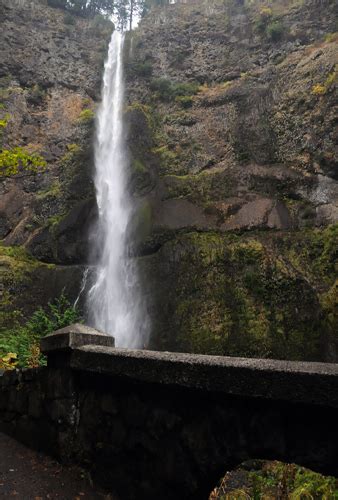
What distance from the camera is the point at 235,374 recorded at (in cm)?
238

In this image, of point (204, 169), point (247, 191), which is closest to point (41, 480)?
point (247, 191)

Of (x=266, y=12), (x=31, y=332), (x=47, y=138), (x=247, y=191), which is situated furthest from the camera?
(x=266, y=12)

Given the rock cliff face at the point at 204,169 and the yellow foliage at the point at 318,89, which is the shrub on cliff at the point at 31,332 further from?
the yellow foliage at the point at 318,89

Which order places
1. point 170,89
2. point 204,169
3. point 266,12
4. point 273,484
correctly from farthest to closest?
point 266,12 → point 170,89 → point 204,169 → point 273,484

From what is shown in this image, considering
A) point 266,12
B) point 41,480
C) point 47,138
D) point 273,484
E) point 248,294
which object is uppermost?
point 266,12

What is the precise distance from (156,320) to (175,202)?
4.04m

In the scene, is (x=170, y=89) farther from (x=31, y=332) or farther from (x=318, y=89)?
(x=31, y=332)

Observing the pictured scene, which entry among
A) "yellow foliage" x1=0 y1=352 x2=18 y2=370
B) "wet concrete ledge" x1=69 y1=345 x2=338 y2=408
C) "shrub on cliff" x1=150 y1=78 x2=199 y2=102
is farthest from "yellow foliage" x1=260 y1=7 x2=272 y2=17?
"wet concrete ledge" x1=69 y1=345 x2=338 y2=408

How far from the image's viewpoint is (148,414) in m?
2.87

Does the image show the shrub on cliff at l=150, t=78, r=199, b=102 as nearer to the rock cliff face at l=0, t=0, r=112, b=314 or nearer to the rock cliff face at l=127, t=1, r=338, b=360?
the rock cliff face at l=127, t=1, r=338, b=360

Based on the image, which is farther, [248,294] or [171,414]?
[248,294]

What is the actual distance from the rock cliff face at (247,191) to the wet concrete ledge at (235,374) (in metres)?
5.79

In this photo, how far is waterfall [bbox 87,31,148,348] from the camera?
1036 centimetres

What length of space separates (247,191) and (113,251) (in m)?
4.43
